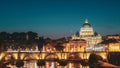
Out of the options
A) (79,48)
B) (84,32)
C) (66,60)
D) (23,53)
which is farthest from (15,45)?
(84,32)

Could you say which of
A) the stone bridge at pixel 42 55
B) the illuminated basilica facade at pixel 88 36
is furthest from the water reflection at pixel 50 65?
the illuminated basilica facade at pixel 88 36

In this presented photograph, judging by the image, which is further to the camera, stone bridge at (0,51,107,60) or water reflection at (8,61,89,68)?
stone bridge at (0,51,107,60)

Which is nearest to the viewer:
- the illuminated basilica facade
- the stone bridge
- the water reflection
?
the water reflection

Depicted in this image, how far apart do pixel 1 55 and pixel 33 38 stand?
21316 mm

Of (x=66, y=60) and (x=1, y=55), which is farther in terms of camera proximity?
(x=66, y=60)

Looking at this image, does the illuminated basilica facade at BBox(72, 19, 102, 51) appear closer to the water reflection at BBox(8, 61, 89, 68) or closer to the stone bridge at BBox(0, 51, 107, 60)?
the stone bridge at BBox(0, 51, 107, 60)

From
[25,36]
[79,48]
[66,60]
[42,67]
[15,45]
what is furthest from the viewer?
[79,48]

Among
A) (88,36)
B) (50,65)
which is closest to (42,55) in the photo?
(50,65)

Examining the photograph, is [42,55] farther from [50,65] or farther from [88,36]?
[88,36]

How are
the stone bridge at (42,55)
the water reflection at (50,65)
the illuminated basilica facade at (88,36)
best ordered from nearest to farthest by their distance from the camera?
the water reflection at (50,65)
the stone bridge at (42,55)
the illuminated basilica facade at (88,36)

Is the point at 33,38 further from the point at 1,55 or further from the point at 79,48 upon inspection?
the point at 1,55

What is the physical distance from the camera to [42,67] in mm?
50094

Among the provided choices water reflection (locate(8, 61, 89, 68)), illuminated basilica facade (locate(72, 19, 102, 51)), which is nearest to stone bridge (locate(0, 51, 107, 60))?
water reflection (locate(8, 61, 89, 68))

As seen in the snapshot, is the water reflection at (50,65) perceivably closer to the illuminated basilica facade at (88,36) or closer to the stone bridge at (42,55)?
the stone bridge at (42,55)
